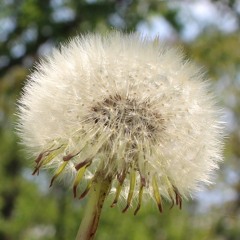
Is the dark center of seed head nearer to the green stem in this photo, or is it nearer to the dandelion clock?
the dandelion clock

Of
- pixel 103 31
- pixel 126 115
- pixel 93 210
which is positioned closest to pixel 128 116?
pixel 126 115

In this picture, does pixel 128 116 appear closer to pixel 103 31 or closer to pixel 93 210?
pixel 93 210

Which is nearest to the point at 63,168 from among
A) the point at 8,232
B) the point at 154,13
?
the point at 154,13

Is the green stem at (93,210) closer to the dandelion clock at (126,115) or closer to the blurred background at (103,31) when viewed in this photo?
the dandelion clock at (126,115)

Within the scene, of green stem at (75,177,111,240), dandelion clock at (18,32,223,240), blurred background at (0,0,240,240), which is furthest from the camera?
blurred background at (0,0,240,240)

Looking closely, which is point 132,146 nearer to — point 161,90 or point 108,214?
point 161,90

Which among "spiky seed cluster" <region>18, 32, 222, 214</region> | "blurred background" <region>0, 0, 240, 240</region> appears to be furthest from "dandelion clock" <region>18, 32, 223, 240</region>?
"blurred background" <region>0, 0, 240, 240</region>

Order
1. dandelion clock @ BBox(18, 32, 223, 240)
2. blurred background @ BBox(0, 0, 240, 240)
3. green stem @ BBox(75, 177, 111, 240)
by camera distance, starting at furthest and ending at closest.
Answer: blurred background @ BBox(0, 0, 240, 240) → dandelion clock @ BBox(18, 32, 223, 240) → green stem @ BBox(75, 177, 111, 240)
